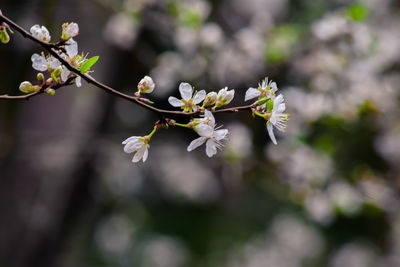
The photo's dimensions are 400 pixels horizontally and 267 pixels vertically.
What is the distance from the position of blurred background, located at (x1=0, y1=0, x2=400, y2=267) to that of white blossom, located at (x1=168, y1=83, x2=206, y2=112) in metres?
1.05

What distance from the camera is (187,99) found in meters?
0.77

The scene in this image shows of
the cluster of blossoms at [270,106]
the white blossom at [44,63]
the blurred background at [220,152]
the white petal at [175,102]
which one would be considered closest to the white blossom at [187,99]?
the white petal at [175,102]

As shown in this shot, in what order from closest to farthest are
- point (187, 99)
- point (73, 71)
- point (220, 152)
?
point (73, 71) < point (187, 99) < point (220, 152)

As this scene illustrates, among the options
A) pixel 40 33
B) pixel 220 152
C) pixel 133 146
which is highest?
pixel 220 152

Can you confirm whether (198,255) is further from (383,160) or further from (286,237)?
(383,160)

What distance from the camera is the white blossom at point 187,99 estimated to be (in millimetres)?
760

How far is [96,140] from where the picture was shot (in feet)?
8.61

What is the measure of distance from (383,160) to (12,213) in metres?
2.39

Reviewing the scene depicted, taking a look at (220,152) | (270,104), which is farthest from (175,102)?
(220,152)

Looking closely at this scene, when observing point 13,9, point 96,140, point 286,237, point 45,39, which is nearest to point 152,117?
point 96,140

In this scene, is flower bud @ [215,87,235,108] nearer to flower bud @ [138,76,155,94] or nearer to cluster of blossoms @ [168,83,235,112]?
cluster of blossoms @ [168,83,235,112]

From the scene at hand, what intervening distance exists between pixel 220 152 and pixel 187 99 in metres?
1.33

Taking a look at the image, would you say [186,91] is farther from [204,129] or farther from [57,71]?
[57,71]

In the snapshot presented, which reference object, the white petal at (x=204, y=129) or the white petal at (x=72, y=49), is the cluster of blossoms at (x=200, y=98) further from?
the white petal at (x=72, y=49)
